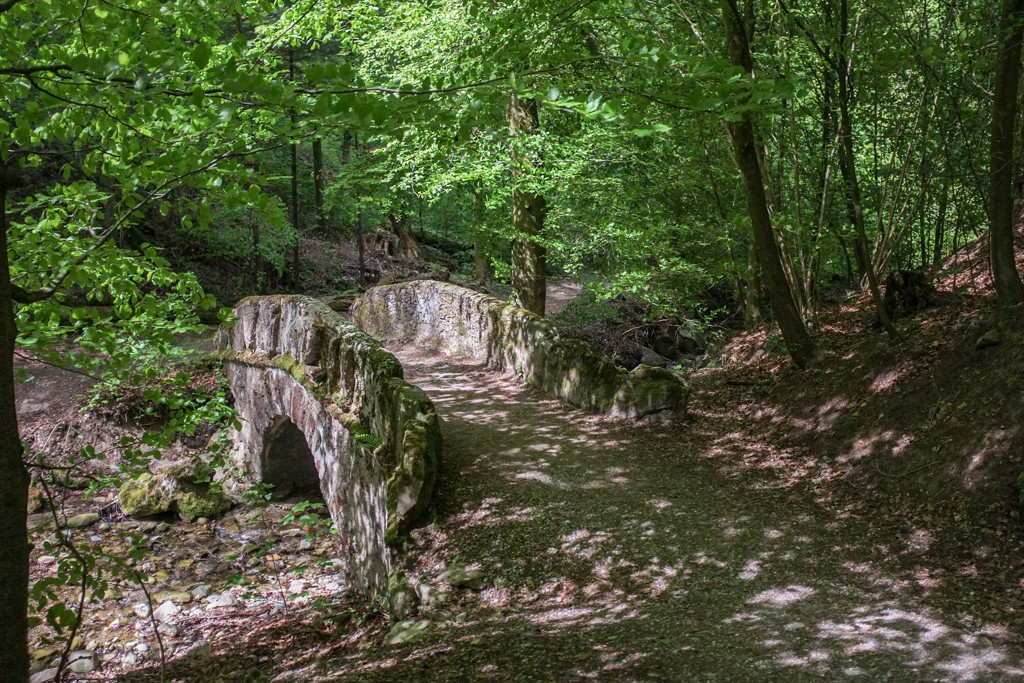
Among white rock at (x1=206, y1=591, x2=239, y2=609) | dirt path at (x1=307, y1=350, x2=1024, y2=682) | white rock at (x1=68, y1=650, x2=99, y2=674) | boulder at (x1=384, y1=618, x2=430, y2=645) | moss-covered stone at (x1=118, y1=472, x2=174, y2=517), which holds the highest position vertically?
dirt path at (x1=307, y1=350, x2=1024, y2=682)

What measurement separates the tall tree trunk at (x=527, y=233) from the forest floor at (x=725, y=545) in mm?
3707

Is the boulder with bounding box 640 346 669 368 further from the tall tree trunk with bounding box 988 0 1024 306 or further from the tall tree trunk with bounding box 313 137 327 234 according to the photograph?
the tall tree trunk with bounding box 313 137 327 234

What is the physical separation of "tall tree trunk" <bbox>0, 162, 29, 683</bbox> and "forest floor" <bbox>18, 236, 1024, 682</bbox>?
1618mm

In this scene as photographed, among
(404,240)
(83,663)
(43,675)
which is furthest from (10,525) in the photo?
(404,240)

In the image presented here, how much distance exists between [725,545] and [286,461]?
977 centimetres

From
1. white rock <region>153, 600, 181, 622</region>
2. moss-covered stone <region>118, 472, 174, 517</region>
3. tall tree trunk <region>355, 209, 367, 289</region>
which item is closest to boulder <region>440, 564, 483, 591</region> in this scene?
white rock <region>153, 600, 181, 622</region>

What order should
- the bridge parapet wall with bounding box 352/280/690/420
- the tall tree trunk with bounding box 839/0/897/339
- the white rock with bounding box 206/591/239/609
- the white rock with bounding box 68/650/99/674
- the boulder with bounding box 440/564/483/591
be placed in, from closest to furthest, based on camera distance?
the boulder with bounding box 440/564/483/591 → the tall tree trunk with bounding box 839/0/897/339 → the white rock with bounding box 68/650/99/674 → the bridge parapet wall with bounding box 352/280/690/420 → the white rock with bounding box 206/591/239/609

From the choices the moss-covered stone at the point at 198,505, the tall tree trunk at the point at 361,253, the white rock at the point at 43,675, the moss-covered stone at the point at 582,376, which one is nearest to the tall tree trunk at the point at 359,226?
the tall tree trunk at the point at 361,253

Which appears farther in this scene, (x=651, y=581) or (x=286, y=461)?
(x=286, y=461)

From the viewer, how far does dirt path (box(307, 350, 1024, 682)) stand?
4.17m

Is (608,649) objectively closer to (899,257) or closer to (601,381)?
(601,381)

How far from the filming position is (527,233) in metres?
12.6

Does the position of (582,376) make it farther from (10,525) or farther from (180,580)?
(10,525)

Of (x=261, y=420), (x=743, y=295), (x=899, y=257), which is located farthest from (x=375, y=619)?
(x=743, y=295)
